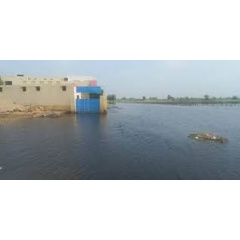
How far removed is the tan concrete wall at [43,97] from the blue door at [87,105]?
0.89 meters

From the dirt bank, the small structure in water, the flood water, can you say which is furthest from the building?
the small structure in water

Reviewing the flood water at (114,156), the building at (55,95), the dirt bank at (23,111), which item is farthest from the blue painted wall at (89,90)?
the flood water at (114,156)

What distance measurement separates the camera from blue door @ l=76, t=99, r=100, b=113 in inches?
1281

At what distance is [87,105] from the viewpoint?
3269 cm

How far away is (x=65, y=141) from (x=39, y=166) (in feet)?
16.0

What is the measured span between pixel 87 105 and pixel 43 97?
5783 mm

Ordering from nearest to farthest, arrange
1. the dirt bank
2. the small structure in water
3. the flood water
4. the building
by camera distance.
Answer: the flood water → the small structure in water → the dirt bank → the building

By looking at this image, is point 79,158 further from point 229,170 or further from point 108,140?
point 229,170

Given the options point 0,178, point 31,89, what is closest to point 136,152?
point 0,178

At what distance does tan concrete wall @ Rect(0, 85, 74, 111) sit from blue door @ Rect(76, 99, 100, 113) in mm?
894

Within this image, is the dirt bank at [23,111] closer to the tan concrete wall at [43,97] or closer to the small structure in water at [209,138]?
the tan concrete wall at [43,97]

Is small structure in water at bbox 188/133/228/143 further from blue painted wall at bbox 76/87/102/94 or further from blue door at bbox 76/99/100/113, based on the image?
blue painted wall at bbox 76/87/102/94

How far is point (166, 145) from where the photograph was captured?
575 inches

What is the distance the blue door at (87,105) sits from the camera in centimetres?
3253
